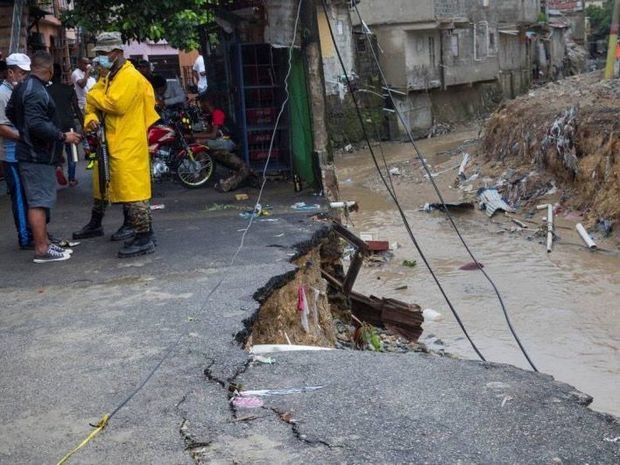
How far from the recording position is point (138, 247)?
20.5 feet

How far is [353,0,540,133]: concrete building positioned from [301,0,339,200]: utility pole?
14168mm

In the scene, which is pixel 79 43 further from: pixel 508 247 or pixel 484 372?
pixel 484 372

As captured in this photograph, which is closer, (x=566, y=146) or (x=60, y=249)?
(x=60, y=249)

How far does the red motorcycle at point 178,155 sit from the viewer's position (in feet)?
32.1

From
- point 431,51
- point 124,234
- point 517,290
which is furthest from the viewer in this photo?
point 431,51

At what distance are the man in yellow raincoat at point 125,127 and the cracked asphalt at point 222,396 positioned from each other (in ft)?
2.75

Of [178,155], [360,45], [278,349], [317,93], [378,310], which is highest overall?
[360,45]

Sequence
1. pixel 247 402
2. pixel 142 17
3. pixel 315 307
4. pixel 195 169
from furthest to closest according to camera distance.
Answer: pixel 142 17, pixel 195 169, pixel 315 307, pixel 247 402

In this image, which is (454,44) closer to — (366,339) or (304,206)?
(304,206)

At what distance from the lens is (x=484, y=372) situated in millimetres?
3820

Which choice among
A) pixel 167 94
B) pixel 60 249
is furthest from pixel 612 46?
pixel 60 249

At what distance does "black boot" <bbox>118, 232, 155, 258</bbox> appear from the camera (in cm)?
620

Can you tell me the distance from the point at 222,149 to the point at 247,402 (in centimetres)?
635

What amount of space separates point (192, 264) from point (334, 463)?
10.5ft
